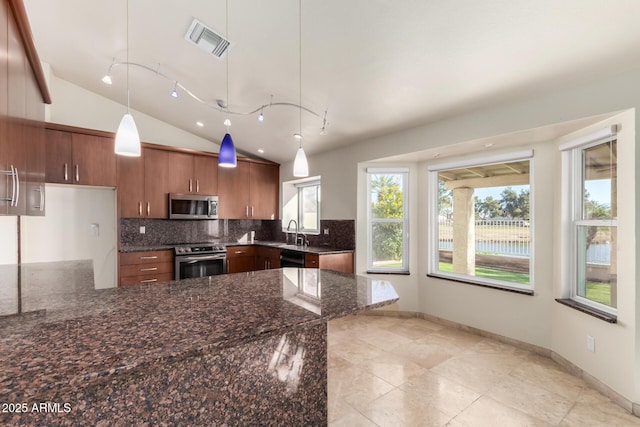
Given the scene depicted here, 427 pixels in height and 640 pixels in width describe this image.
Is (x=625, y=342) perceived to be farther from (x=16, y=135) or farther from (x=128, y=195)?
(x=128, y=195)

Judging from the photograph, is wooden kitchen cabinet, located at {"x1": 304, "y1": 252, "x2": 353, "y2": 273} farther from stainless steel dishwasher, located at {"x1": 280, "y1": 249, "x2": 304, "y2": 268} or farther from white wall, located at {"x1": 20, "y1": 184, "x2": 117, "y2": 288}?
white wall, located at {"x1": 20, "y1": 184, "x2": 117, "y2": 288}

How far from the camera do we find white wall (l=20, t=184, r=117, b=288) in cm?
360

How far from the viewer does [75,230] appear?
3836 millimetres

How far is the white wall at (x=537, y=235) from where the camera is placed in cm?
207

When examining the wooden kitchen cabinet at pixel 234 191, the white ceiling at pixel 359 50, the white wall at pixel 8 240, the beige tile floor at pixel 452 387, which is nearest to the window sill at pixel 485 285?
the beige tile floor at pixel 452 387

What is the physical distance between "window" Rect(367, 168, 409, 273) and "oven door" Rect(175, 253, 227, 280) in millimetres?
2225

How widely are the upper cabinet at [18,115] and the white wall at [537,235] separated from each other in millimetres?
3193

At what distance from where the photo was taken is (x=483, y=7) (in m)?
1.74

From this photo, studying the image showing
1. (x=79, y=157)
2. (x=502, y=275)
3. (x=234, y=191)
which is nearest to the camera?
(x=502, y=275)

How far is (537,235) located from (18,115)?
4.11 m

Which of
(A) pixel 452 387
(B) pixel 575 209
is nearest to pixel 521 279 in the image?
(B) pixel 575 209

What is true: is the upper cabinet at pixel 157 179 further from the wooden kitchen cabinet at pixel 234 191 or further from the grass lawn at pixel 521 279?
the grass lawn at pixel 521 279

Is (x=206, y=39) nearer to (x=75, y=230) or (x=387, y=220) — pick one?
(x=387, y=220)

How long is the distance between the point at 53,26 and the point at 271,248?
11.1ft
